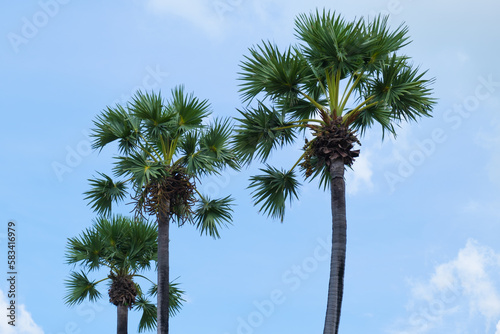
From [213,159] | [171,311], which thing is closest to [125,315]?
[171,311]

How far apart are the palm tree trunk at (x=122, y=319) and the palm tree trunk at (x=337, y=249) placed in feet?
31.4

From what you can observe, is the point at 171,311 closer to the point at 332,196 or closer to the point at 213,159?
the point at 213,159

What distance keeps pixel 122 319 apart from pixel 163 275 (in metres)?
4.27

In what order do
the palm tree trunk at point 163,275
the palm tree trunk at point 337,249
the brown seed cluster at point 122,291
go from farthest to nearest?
the brown seed cluster at point 122,291 < the palm tree trunk at point 163,275 < the palm tree trunk at point 337,249

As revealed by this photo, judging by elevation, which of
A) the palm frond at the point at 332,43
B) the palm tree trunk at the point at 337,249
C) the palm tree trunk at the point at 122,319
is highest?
the palm frond at the point at 332,43

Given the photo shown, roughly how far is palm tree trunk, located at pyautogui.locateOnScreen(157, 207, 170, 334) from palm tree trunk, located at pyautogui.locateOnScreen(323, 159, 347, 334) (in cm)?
568

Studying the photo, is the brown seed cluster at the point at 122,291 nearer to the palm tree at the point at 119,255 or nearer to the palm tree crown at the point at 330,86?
the palm tree at the point at 119,255

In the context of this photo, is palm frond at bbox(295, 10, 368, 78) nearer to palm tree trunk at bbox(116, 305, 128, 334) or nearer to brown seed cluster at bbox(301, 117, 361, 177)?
brown seed cluster at bbox(301, 117, 361, 177)

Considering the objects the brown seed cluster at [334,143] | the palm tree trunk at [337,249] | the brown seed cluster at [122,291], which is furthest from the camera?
the brown seed cluster at [122,291]

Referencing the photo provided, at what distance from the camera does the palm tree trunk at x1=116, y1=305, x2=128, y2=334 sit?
22.8 metres

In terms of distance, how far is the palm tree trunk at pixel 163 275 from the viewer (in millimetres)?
19266

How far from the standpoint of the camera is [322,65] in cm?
1677

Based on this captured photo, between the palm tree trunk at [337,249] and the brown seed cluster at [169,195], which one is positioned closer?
the palm tree trunk at [337,249]

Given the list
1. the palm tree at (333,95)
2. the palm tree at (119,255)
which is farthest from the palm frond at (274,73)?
the palm tree at (119,255)
